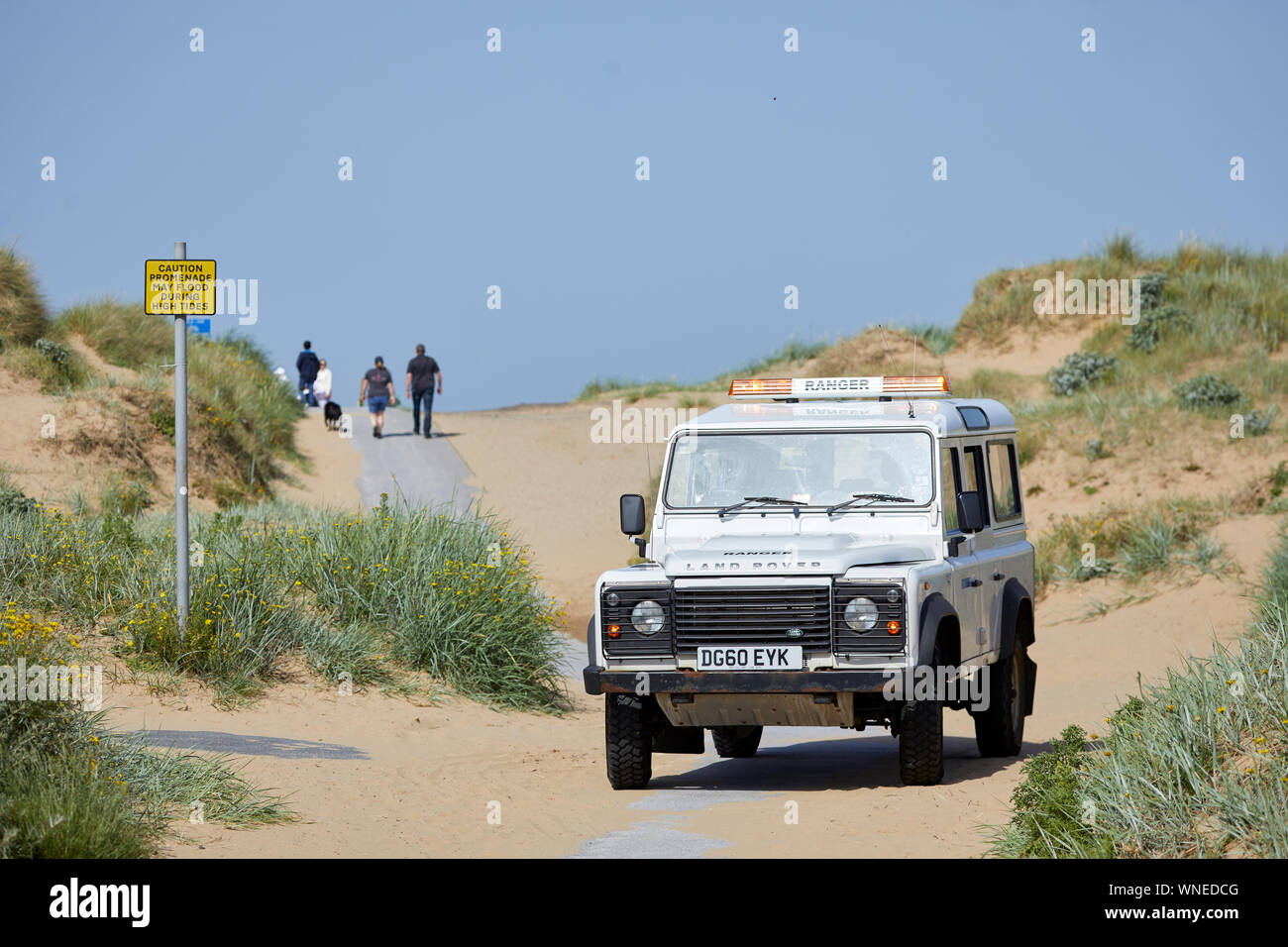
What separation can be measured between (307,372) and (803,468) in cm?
3049

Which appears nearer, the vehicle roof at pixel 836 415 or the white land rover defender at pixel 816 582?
the white land rover defender at pixel 816 582

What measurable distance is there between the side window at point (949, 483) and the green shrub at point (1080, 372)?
1904 cm

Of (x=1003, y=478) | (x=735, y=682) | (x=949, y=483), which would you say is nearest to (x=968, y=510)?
(x=949, y=483)

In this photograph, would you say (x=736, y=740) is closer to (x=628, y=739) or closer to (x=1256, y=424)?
(x=628, y=739)

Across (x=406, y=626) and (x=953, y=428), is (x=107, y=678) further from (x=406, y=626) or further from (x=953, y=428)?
(x=953, y=428)

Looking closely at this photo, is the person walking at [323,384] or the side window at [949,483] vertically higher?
the person walking at [323,384]

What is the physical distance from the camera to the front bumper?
9.01 metres

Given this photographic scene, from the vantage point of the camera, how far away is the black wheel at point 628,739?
9.72 metres

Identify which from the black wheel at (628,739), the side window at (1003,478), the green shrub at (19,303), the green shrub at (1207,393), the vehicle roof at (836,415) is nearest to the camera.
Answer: the black wheel at (628,739)

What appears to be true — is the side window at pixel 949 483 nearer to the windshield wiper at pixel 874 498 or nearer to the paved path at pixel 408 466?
the windshield wiper at pixel 874 498

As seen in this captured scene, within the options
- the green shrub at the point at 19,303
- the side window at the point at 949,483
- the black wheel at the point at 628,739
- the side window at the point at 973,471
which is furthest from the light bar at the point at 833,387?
the green shrub at the point at 19,303

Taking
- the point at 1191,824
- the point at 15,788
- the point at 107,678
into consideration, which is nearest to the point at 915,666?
the point at 1191,824

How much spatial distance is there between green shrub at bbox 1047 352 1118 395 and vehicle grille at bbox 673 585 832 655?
2074 centimetres

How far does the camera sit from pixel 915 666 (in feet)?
29.7
